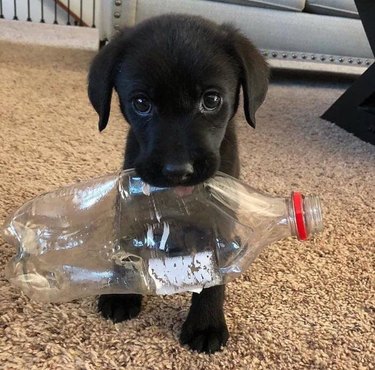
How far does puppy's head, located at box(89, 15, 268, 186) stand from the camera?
3.29 ft

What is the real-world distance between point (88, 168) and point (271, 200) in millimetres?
783

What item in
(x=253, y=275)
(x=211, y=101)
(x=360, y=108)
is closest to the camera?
(x=211, y=101)

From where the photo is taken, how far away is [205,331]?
3.60 ft

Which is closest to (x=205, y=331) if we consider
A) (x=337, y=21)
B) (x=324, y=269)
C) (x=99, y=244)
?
(x=99, y=244)

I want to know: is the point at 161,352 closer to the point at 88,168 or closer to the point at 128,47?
the point at 128,47

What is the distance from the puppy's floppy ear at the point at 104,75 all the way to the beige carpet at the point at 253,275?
0.40 metres

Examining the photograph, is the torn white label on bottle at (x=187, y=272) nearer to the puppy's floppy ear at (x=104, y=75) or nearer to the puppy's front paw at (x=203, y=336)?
the puppy's front paw at (x=203, y=336)

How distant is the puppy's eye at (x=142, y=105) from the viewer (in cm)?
105

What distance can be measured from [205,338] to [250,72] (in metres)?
0.51

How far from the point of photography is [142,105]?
107 cm

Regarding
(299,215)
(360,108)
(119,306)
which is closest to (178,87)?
(299,215)

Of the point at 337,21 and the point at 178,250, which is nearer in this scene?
the point at 178,250

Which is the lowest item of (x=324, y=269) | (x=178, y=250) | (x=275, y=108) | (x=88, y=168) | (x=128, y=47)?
(x=275, y=108)

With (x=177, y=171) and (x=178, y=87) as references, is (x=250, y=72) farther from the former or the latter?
(x=177, y=171)
